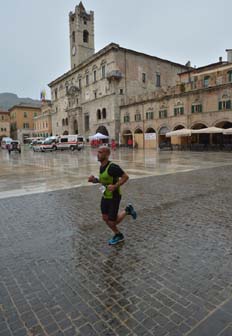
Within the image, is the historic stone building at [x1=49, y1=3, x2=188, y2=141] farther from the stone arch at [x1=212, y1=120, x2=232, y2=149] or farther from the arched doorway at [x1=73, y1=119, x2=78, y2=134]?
the stone arch at [x1=212, y1=120, x2=232, y2=149]

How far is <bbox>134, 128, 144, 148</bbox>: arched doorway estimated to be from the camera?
127 feet

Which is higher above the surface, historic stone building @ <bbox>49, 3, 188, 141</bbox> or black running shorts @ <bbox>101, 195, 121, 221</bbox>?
historic stone building @ <bbox>49, 3, 188, 141</bbox>

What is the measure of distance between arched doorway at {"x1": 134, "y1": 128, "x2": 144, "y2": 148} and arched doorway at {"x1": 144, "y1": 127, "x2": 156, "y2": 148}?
99cm

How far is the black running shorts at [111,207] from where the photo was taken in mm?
3832

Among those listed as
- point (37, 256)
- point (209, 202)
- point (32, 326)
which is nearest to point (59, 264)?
point (37, 256)

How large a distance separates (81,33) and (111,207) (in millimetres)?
62080

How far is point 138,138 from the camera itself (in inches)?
1553

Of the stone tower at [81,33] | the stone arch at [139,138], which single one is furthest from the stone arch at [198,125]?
the stone tower at [81,33]

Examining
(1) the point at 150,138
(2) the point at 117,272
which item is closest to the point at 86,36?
(1) the point at 150,138

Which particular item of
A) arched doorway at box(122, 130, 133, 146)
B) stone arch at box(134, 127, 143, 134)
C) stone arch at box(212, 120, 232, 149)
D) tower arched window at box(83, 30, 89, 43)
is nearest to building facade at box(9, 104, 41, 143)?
tower arched window at box(83, 30, 89, 43)

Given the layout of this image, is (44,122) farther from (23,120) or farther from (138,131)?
(138,131)

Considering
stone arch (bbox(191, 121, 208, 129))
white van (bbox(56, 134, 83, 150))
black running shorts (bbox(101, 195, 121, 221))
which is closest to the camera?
black running shorts (bbox(101, 195, 121, 221))

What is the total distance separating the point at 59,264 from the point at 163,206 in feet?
11.6

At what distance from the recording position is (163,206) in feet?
20.5
